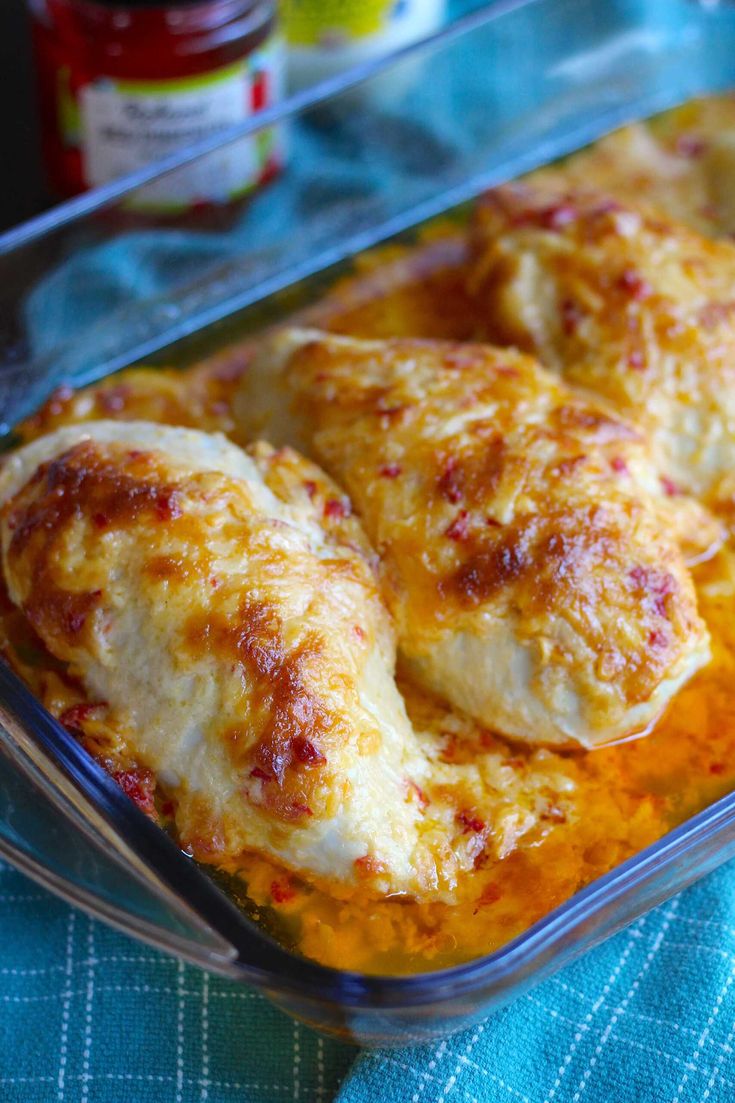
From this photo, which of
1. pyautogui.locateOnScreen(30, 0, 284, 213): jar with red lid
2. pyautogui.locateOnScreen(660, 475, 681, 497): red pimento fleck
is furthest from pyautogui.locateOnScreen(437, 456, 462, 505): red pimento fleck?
pyautogui.locateOnScreen(30, 0, 284, 213): jar with red lid

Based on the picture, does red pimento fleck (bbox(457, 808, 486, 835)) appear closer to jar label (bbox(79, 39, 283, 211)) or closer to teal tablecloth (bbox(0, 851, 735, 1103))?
teal tablecloth (bbox(0, 851, 735, 1103))

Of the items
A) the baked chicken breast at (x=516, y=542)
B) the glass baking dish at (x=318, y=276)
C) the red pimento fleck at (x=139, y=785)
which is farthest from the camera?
the baked chicken breast at (x=516, y=542)

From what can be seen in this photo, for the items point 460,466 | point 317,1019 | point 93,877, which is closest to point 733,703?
point 460,466

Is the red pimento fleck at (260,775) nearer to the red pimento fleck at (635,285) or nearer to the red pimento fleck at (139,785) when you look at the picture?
the red pimento fleck at (139,785)

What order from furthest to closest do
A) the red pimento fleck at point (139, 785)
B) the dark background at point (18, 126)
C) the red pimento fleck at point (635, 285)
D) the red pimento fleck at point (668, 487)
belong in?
1. the dark background at point (18, 126)
2. the red pimento fleck at point (635, 285)
3. the red pimento fleck at point (668, 487)
4. the red pimento fleck at point (139, 785)

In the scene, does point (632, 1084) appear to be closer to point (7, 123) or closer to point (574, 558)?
point (574, 558)

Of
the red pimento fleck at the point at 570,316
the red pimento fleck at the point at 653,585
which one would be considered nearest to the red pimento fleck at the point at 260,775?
the red pimento fleck at the point at 653,585
